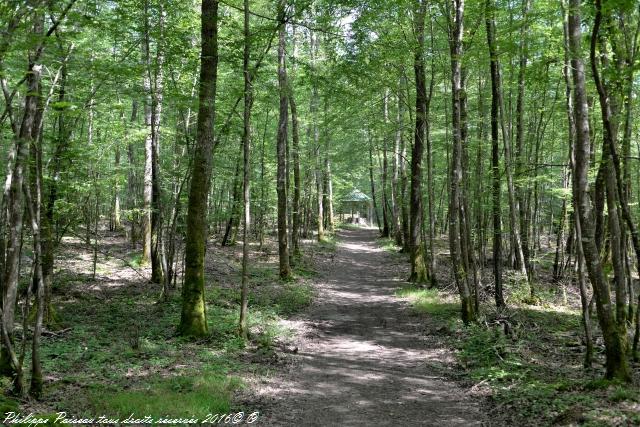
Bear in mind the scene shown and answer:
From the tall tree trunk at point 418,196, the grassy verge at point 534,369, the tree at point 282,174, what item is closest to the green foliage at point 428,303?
the grassy verge at point 534,369

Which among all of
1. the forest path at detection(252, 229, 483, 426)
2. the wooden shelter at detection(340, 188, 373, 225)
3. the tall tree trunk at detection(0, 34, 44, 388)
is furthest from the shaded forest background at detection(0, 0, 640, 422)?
the wooden shelter at detection(340, 188, 373, 225)

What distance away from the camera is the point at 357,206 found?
62281 mm

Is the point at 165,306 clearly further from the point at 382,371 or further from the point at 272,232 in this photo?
the point at 272,232

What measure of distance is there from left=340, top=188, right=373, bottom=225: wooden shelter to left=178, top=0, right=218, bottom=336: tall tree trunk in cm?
3433

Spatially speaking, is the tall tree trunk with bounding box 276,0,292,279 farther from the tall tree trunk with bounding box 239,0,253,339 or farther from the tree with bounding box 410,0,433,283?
the tall tree trunk with bounding box 239,0,253,339

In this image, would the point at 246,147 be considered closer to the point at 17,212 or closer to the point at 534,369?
the point at 17,212

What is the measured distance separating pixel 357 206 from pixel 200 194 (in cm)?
5444

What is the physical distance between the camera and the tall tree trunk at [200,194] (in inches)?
324

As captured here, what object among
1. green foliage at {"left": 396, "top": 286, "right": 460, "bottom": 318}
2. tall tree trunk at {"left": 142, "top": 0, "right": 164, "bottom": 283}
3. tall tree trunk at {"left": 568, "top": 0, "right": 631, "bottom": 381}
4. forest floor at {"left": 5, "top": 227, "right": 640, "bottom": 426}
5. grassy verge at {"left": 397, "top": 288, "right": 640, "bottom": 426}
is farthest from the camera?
green foliage at {"left": 396, "top": 286, "right": 460, "bottom": 318}

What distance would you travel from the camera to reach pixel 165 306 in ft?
34.6

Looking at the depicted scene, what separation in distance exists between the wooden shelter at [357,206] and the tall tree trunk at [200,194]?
3433 cm

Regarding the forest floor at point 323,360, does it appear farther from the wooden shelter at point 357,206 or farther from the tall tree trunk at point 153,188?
A: the wooden shelter at point 357,206

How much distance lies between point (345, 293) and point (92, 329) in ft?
25.6

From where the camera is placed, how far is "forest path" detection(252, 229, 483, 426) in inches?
221
